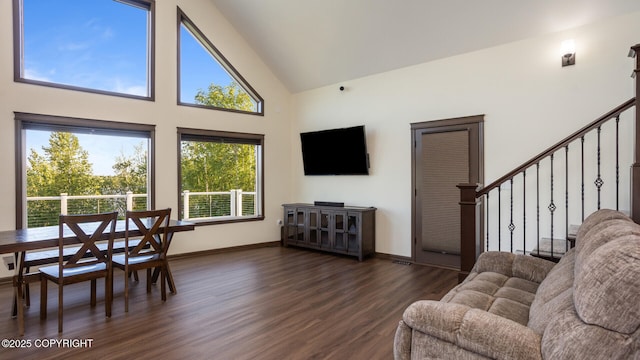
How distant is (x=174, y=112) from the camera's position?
5.59 metres

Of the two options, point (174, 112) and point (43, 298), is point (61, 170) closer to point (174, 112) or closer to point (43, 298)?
point (174, 112)

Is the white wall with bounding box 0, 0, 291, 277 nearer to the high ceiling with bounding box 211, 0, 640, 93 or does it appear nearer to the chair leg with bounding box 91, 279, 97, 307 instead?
the high ceiling with bounding box 211, 0, 640, 93

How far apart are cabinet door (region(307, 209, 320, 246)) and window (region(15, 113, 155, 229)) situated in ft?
8.38

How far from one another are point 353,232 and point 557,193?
2752 millimetres

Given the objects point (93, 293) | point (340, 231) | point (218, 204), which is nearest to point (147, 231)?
point (93, 293)

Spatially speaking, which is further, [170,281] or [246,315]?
[170,281]

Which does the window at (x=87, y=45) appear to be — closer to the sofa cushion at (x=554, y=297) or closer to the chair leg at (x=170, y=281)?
the chair leg at (x=170, y=281)

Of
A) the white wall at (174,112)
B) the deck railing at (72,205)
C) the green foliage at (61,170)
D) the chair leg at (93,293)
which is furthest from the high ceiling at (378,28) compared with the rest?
the chair leg at (93,293)

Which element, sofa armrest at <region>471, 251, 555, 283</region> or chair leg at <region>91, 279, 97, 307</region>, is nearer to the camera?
sofa armrest at <region>471, 251, 555, 283</region>

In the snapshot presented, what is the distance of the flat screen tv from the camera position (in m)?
5.78

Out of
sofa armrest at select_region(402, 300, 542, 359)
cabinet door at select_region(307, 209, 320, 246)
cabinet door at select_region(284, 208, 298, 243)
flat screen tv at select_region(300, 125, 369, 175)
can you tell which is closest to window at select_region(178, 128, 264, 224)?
cabinet door at select_region(284, 208, 298, 243)

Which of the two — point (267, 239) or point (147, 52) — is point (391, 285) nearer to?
point (267, 239)

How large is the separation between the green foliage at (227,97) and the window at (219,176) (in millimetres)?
524

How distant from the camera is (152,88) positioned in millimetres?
5363
